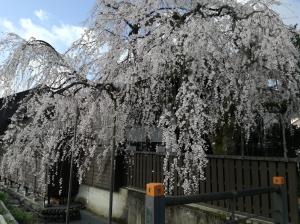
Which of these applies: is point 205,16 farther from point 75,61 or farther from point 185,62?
point 75,61

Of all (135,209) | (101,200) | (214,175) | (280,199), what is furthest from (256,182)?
(101,200)

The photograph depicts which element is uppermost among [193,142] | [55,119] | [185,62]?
[185,62]

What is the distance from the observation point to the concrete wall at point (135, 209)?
267 inches

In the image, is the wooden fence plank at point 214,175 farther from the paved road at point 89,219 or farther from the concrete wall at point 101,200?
the paved road at point 89,219

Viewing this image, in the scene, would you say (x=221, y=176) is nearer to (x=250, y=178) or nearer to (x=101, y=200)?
(x=250, y=178)

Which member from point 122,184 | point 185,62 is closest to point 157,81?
point 185,62

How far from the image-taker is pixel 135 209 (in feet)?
29.9

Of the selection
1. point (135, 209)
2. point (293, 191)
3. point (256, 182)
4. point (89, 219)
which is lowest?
point (89, 219)

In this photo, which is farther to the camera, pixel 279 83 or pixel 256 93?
pixel 279 83

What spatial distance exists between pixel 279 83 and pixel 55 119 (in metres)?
4.86

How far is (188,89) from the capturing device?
5539mm

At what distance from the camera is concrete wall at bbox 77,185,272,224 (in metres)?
6.79

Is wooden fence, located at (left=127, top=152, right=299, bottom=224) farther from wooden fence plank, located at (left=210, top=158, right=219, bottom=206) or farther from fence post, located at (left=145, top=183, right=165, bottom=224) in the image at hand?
fence post, located at (left=145, top=183, right=165, bottom=224)

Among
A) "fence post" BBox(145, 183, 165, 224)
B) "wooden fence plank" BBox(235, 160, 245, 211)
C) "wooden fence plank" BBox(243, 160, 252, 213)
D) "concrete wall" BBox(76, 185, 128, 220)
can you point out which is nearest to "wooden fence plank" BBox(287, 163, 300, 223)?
"wooden fence plank" BBox(243, 160, 252, 213)
